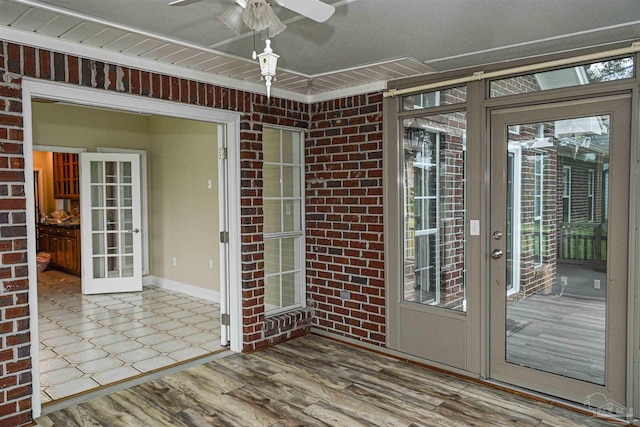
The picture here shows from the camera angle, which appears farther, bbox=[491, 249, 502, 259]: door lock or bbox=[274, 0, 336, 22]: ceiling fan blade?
bbox=[491, 249, 502, 259]: door lock

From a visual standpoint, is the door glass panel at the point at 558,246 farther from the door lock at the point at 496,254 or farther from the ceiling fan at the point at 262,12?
the ceiling fan at the point at 262,12

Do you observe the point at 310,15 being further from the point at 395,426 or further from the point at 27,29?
the point at 395,426

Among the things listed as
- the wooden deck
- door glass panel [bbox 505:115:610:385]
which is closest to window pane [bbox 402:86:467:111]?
door glass panel [bbox 505:115:610:385]

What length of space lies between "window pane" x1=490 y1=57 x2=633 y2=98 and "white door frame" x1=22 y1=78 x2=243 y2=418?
2.11 metres

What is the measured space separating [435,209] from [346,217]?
2.83 feet

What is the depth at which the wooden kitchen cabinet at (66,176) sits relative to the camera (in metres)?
7.82

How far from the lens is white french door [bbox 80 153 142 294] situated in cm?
624

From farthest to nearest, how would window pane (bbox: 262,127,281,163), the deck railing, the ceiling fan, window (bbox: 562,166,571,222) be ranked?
window pane (bbox: 262,127,281,163) → window (bbox: 562,166,571,222) → the deck railing → the ceiling fan

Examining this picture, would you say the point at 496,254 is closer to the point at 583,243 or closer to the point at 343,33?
the point at 583,243

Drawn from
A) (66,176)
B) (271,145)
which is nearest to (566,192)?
(271,145)

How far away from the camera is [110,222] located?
6387 millimetres

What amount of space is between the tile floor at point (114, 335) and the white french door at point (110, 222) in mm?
249

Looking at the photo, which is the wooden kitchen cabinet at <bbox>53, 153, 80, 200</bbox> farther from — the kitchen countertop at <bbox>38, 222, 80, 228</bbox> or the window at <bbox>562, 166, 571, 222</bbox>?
the window at <bbox>562, 166, 571, 222</bbox>

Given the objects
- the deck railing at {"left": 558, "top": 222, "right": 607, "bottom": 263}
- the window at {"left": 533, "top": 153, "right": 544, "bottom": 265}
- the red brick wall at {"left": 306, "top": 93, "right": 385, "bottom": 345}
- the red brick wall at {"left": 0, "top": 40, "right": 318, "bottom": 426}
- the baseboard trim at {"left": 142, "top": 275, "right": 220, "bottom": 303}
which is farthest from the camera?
the baseboard trim at {"left": 142, "top": 275, "right": 220, "bottom": 303}
